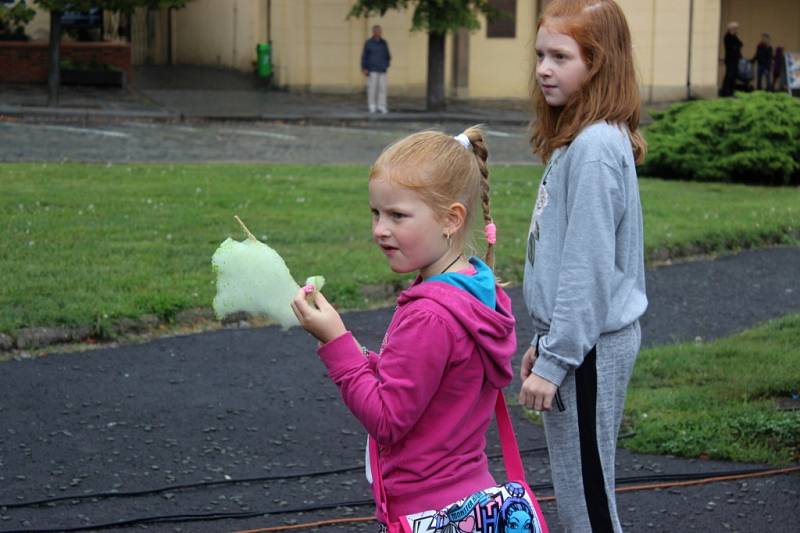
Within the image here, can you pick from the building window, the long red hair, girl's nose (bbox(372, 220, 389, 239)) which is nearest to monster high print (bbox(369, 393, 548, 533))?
girl's nose (bbox(372, 220, 389, 239))

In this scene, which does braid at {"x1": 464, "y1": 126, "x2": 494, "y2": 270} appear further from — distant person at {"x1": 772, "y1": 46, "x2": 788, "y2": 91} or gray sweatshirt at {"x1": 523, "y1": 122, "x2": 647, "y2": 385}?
distant person at {"x1": 772, "y1": 46, "x2": 788, "y2": 91}

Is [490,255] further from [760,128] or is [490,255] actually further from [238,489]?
[760,128]

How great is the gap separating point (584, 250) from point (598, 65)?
0.51 m

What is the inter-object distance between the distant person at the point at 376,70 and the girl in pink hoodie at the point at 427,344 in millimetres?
25784

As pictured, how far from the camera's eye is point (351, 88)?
3322 centimetres

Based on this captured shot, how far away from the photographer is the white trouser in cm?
2880

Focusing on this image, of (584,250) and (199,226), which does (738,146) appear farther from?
(584,250)

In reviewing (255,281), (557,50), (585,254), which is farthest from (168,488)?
(557,50)

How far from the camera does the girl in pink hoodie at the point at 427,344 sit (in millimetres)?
2982

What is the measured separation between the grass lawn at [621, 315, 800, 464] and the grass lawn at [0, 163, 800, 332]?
2158 mm

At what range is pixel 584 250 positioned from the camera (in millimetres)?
3377

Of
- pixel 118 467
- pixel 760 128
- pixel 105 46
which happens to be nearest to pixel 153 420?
pixel 118 467

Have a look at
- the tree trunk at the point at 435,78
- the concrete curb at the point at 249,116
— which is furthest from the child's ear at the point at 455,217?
the tree trunk at the point at 435,78

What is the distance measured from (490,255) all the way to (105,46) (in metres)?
28.6
